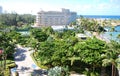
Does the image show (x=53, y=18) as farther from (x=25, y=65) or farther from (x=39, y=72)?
(x=39, y=72)

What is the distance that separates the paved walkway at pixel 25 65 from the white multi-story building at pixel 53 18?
6999 centimetres

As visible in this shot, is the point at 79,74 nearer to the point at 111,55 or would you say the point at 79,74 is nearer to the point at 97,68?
the point at 97,68

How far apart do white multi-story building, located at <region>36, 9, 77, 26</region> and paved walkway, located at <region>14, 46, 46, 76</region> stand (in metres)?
70.0

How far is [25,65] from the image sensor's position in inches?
1414

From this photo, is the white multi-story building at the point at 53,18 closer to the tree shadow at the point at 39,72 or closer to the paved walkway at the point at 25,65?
the paved walkway at the point at 25,65

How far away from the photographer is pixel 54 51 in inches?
1357

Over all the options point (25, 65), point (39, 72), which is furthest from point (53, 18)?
point (39, 72)

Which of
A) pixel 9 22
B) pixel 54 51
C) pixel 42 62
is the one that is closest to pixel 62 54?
pixel 54 51

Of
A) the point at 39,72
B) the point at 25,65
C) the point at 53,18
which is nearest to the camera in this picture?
the point at 39,72

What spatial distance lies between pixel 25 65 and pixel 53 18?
8435cm

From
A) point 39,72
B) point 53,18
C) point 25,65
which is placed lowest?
point 25,65

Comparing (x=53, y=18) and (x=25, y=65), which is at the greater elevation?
(x=53, y=18)

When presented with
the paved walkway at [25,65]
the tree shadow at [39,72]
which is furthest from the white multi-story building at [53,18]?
the tree shadow at [39,72]

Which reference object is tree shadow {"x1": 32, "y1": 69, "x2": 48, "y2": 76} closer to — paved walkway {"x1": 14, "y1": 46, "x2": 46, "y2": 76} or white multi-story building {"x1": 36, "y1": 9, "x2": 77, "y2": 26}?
paved walkway {"x1": 14, "y1": 46, "x2": 46, "y2": 76}
